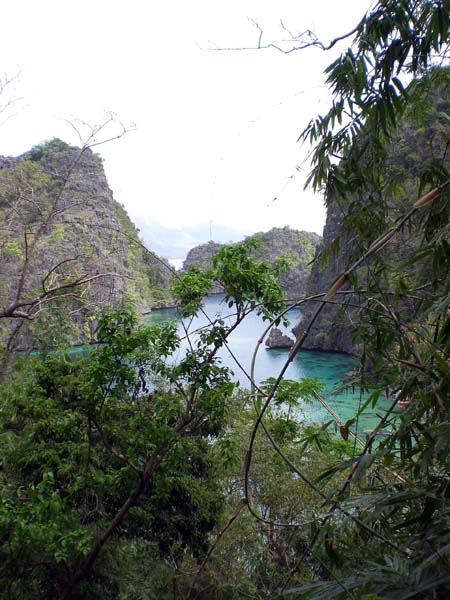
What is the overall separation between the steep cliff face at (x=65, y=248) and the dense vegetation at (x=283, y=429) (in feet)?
2.33

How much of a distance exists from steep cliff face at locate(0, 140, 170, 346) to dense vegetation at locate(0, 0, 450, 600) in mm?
711

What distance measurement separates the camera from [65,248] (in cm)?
970

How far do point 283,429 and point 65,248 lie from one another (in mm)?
7666

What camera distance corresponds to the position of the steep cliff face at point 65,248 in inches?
167

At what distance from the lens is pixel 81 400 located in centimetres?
251

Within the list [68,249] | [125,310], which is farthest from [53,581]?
[68,249]

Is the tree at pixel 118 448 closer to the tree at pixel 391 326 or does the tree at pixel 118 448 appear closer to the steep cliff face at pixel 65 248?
the steep cliff face at pixel 65 248

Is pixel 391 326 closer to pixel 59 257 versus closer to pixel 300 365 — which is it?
pixel 59 257

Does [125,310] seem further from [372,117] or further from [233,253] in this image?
[372,117]

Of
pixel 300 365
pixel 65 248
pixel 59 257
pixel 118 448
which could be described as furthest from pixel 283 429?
pixel 300 365

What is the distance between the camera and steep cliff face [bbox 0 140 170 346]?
4230 mm

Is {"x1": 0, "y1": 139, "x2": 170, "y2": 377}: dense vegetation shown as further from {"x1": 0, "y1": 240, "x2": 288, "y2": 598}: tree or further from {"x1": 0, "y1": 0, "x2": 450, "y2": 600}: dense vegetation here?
{"x1": 0, "y1": 0, "x2": 450, "y2": 600}: dense vegetation

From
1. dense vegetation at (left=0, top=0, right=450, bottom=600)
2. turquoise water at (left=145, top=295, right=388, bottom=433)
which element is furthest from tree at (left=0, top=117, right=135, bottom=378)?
turquoise water at (left=145, top=295, right=388, bottom=433)

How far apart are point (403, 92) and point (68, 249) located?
9317 millimetres
